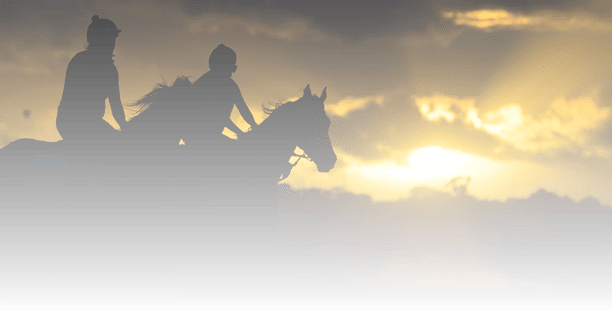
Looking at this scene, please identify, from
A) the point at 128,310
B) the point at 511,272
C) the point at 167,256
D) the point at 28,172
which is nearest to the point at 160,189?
the point at 167,256

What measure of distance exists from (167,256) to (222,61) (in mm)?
2654

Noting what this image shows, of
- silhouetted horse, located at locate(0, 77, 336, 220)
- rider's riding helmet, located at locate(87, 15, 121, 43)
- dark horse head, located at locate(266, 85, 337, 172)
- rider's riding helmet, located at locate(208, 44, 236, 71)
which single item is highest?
rider's riding helmet, located at locate(87, 15, 121, 43)

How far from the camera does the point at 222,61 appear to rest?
6047 mm

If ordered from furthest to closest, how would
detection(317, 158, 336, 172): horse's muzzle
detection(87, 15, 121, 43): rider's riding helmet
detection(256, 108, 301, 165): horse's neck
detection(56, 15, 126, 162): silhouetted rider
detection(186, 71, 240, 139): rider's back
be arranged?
detection(317, 158, 336, 172): horse's muzzle → detection(256, 108, 301, 165): horse's neck → detection(186, 71, 240, 139): rider's back → detection(56, 15, 126, 162): silhouetted rider → detection(87, 15, 121, 43): rider's riding helmet

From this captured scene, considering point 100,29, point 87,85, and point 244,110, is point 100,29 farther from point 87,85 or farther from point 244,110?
point 244,110

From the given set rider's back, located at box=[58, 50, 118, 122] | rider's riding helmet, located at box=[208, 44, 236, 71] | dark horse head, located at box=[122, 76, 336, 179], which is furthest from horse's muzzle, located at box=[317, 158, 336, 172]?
rider's back, located at box=[58, 50, 118, 122]

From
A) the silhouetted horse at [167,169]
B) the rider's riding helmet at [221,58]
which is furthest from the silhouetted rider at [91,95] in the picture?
the rider's riding helmet at [221,58]

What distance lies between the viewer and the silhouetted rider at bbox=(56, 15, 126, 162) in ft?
19.3

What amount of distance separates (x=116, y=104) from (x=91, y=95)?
0.32m

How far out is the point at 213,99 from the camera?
238 inches

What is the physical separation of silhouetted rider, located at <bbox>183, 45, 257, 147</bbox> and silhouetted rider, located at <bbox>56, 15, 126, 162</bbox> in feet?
3.26

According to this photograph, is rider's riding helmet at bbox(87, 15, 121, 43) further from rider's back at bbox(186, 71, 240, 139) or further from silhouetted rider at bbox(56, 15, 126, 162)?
rider's back at bbox(186, 71, 240, 139)

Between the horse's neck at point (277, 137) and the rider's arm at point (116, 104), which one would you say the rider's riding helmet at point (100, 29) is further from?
the horse's neck at point (277, 137)

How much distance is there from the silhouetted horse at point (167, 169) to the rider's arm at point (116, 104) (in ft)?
0.54
